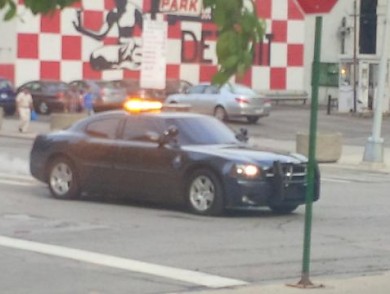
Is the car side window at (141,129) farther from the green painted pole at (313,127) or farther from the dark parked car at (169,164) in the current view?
the green painted pole at (313,127)

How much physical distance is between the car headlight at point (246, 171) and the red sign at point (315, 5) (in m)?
5.83

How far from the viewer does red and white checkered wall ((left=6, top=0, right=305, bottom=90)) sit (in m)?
37.8

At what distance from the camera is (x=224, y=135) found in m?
15.4

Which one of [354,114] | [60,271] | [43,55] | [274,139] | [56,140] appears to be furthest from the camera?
[354,114]

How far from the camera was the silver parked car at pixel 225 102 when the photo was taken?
38.5 meters

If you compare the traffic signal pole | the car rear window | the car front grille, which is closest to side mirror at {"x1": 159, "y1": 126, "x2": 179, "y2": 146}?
the car front grille

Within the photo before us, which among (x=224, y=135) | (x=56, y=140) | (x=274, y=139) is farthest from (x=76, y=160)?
(x=274, y=139)

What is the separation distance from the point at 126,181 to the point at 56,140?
5.03 feet

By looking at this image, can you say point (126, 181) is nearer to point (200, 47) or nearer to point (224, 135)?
point (224, 135)

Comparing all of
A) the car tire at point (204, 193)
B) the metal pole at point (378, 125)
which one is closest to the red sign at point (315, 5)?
the car tire at point (204, 193)

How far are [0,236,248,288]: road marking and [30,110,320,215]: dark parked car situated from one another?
3008 mm

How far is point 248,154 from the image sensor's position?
570 inches

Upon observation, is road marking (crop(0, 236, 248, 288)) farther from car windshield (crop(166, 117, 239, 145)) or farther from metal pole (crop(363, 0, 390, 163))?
metal pole (crop(363, 0, 390, 163))

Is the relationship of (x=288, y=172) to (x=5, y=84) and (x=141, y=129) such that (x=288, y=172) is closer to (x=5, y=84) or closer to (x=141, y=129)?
(x=141, y=129)
